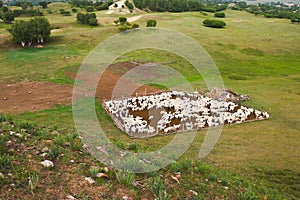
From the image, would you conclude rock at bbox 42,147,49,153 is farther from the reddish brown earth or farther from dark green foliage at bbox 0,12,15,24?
dark green foliage at bbox 0,12,15,24

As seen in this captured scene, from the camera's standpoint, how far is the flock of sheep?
20116 millimetres

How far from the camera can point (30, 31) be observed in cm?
4384

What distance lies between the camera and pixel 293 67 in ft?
140

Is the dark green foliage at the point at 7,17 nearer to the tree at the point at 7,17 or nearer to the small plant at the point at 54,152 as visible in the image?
the tree at the point at 7,17

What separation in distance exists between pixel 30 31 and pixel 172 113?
3097 centimetres

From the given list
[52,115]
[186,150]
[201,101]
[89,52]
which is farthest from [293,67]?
[52,115]

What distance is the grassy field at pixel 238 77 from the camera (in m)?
15.1

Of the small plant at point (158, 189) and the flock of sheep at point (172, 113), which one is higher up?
the small plant at point (158, 189)

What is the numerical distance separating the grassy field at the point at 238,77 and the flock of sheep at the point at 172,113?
97 cm

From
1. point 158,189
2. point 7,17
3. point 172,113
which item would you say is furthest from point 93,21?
point 158,189

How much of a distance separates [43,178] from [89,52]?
120ft

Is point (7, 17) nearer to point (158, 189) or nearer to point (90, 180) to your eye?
point (90, 180)

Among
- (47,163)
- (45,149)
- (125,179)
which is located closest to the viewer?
(125,179)

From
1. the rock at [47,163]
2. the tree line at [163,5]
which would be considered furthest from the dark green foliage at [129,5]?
the rock at [47,163]
